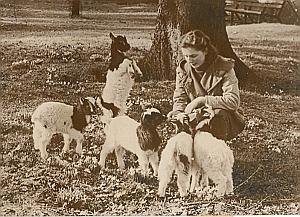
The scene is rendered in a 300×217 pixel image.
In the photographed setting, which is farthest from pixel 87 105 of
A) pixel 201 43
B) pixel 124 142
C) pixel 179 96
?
pixel 201 43

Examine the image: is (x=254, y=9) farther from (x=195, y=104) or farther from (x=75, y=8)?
(x=75, y=8)

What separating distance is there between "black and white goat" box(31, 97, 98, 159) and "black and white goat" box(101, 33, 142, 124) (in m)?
0.06

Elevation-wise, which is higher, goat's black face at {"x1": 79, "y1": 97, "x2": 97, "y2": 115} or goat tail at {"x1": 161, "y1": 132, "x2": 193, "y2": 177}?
goat's black face at {"x1": 79, "y1": 97, "x2": 97, "y2": 115}

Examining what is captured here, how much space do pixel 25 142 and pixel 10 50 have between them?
258 mm

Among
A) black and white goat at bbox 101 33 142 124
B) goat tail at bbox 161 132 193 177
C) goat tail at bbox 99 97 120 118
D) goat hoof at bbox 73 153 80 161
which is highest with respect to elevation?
black and white goat at bbox 101 33 142 124

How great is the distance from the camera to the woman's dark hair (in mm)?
1650

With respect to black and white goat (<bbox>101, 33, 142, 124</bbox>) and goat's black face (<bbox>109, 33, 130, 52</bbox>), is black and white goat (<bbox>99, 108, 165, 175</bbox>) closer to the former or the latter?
black and white goat (<bbox>101, 33, 142, 124</bbox>)

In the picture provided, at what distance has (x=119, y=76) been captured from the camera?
1655 mm

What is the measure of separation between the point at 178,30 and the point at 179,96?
0.61 feet

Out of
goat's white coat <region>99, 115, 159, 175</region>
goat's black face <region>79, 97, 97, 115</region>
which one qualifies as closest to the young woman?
goat's white coat <region>99, 115, 159, 175</region>

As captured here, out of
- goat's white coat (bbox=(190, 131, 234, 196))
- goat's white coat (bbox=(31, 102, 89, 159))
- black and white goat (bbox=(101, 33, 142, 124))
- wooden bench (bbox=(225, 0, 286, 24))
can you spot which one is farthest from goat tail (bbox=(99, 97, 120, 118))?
wooden bench (bbox=(225, 0, 286, 24))

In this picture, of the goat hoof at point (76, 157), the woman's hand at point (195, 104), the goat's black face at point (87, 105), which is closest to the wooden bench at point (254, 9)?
the woman's hand at point (195, 104)

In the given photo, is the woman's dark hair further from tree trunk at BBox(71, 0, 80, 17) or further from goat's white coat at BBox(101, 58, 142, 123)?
tree trunk at BBox(71, 0, 80, 17)

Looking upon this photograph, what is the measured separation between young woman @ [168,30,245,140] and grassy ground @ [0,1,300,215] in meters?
0.04
